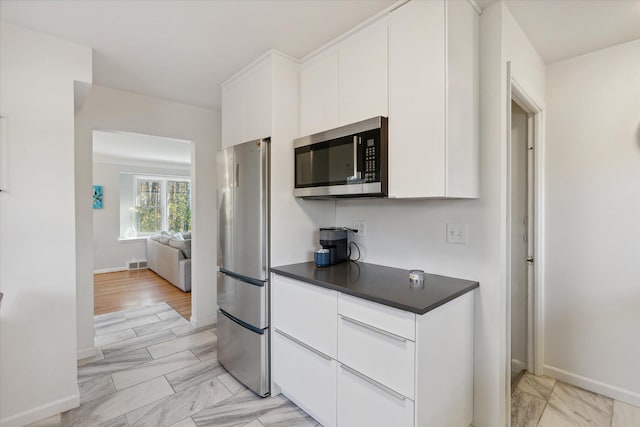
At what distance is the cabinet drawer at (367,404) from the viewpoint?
134cm

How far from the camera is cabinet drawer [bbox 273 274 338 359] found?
1657 mm

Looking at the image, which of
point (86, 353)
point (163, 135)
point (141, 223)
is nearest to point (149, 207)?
point (141, 223)

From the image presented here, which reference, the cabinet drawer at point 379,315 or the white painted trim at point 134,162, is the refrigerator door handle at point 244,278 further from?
the white painted trim at point 134,162

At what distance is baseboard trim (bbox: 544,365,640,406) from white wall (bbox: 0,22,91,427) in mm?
3307

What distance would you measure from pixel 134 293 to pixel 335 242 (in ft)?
12.9

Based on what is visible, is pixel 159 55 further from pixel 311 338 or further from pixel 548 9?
pixel 548 9

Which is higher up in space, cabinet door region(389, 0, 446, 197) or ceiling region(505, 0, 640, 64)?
ceiling region(505, 0, 640, 64)

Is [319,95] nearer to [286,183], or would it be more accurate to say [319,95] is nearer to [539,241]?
[286,183]

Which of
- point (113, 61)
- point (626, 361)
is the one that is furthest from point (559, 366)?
point (113, 61)

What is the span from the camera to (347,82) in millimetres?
1903

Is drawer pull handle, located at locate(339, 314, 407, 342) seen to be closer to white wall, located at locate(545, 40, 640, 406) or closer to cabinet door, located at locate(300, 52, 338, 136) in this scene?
cabinet door, located at locate(300, 52, 338, 136)

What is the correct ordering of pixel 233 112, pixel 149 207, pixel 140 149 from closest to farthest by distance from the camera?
pixel 233 112
pixel 140 149
pixel 149 207

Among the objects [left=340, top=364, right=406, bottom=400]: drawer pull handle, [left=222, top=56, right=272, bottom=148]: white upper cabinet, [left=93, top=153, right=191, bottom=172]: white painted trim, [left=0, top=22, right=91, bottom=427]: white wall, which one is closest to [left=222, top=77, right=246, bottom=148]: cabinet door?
[left=222, top=56, right=272, bottom=148]: white upper cabinet

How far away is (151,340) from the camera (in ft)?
9.70
